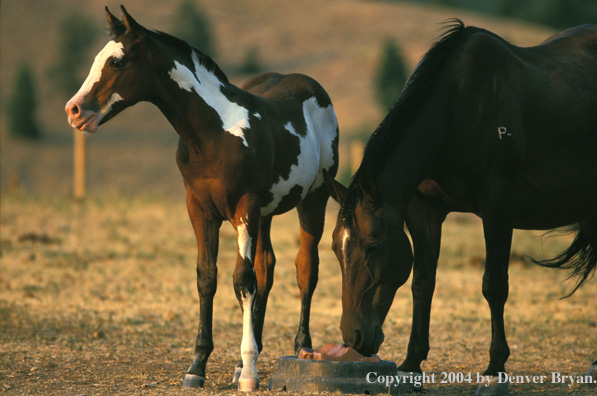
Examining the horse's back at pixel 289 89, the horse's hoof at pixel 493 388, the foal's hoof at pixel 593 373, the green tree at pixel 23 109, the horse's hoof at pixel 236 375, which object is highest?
the horse's back at pixel 289 89

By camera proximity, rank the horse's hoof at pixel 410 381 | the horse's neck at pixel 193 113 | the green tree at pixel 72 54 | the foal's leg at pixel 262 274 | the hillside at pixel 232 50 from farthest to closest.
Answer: the green tree at pixel 72 54 < the hillside at pixel 232 50 < the foal's leg at pixel 262 274 < the horse's neck at pixel 193 113 < the horse's hoof at pixel 410 381

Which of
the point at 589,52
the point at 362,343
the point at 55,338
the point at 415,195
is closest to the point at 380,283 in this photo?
the point at 362,343

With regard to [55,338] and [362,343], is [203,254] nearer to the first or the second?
[362,343]

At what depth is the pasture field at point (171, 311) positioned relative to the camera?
6418 millimetres

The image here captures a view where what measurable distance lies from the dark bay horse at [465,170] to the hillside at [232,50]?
29351 mm

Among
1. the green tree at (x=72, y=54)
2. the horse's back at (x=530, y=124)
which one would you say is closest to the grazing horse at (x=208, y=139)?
the horse's back at (x=530, y=124)

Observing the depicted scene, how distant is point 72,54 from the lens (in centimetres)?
4503

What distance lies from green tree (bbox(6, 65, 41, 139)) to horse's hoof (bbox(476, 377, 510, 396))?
3598 cm

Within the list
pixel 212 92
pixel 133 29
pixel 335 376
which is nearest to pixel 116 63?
pixel 133 29

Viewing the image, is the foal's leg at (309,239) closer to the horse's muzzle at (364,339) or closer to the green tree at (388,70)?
the horse's muzzle at (364,339)

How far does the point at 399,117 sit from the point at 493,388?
1974 mm

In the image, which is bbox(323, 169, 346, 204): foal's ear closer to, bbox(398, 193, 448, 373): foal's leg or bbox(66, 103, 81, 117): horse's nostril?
bbox(398, 193, 448, 373): foal's leg

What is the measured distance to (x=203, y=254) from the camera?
18.9 ft

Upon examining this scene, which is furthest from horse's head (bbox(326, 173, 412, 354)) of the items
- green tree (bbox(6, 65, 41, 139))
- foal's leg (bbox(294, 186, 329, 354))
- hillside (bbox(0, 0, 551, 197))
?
green tree (bbox(6, 65, 41, 139))
